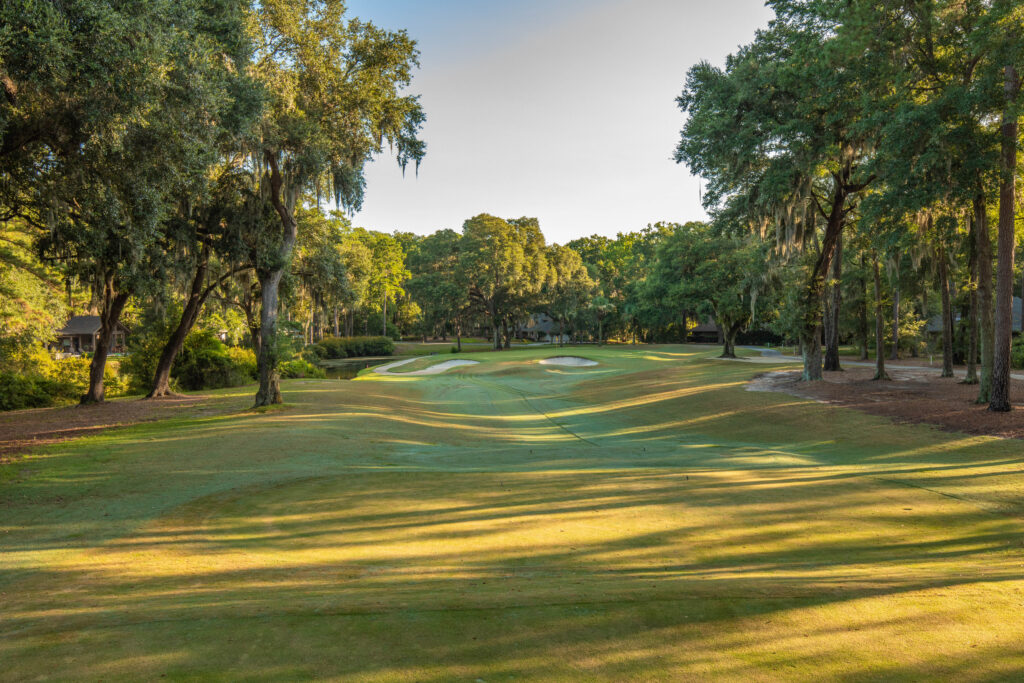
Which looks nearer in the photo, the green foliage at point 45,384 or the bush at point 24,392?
the bush at point 24,392

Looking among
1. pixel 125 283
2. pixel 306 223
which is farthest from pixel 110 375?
pixel 125 283

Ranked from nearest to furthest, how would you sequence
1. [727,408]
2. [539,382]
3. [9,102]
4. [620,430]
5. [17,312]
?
1. [9,102]
2. [620,430]
3. [727,408]
4. [17,312]
5. [539,382]

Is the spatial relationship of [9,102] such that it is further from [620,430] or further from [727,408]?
[727,408]

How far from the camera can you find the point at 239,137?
608 inches

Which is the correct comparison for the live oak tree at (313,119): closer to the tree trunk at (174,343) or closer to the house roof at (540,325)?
the tree trunk at (174,343)

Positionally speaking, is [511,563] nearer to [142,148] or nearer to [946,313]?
[142,148]

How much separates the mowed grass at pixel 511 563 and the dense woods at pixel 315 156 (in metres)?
5.85

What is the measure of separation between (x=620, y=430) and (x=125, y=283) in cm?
1393

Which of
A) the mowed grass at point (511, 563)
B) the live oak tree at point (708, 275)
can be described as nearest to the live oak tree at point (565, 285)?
the live oak tree at point (708, 275)

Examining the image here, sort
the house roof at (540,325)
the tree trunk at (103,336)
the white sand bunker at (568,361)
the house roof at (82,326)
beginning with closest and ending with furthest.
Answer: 1. the tree trunk at (103,336)
2. the white sand bunker at (568,361)
3. the house roof at (82,326)
4. the house roof at (540,325)

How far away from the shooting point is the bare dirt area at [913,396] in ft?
42.9

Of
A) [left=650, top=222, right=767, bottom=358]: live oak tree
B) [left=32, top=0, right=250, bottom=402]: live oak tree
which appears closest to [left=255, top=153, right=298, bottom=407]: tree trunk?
[left=32, top=0, right=250, bottom=402]: live oak tree

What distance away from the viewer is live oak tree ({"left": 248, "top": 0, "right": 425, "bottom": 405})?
1733 cm

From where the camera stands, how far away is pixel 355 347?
2625 inches
